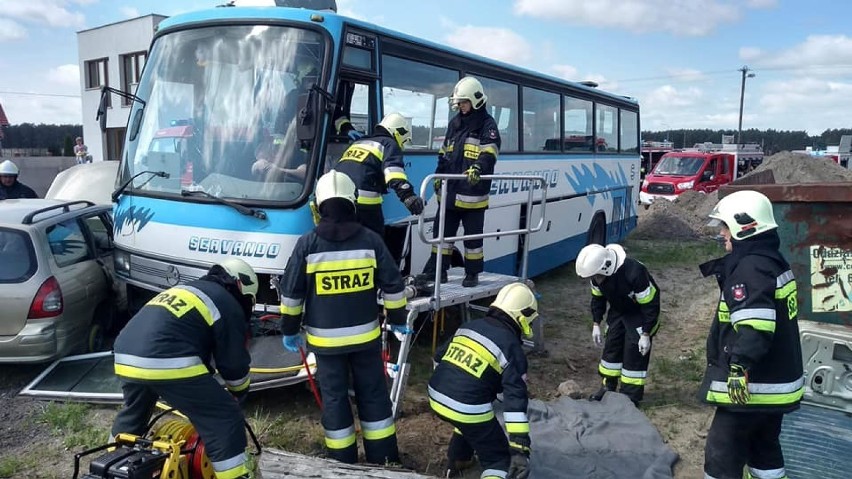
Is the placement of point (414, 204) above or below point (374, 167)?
below

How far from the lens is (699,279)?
1102cm

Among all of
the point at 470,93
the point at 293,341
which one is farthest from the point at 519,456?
the point at 470,93

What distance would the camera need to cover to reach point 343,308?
13.1 feet

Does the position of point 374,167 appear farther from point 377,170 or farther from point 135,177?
point 135,177

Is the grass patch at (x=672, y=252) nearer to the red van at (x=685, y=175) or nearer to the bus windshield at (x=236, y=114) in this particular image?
the red van at (x=685, y=175)

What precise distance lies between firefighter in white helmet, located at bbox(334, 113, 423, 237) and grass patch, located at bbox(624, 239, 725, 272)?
7970 millimetres

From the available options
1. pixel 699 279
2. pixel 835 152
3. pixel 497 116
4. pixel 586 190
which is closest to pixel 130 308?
pixel 497 116

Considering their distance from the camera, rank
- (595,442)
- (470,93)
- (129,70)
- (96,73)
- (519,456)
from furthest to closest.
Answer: (96,73), (129,70), (470,93), (595,442), (519,456)

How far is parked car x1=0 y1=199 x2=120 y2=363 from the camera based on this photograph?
17.0ft

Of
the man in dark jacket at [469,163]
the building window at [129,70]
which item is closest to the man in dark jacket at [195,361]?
the man in dark jacket at [469,163]

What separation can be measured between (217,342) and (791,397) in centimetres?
312

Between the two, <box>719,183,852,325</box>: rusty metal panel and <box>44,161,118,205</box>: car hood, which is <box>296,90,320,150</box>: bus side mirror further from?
<box>44,161,118,205</box>: car hood

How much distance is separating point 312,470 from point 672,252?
11.6m

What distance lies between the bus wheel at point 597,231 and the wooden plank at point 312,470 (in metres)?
8.19
